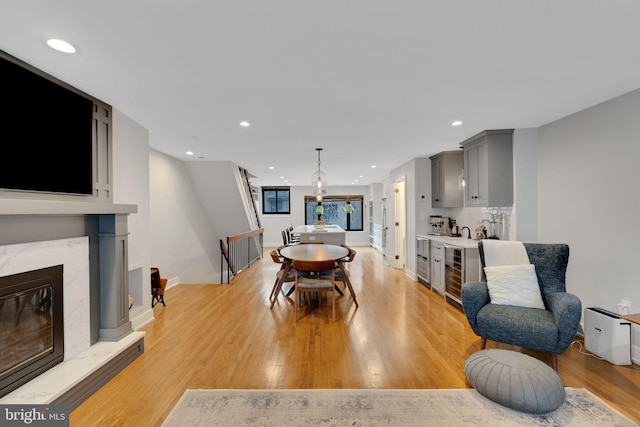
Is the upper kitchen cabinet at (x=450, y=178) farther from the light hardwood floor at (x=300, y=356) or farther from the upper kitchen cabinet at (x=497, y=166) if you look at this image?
the light hardwood floor at (x=300, y=356)

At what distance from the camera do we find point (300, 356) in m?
2.57

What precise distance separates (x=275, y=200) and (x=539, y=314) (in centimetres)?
910

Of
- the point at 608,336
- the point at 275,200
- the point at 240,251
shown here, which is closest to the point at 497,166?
the point at 608,336

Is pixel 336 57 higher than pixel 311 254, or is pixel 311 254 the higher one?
pixel 336 57

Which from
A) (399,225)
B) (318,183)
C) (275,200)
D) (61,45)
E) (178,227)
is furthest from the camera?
(275,200)

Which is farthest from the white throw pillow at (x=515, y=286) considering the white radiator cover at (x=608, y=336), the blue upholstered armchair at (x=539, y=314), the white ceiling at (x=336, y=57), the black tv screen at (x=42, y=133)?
the black tv screen at (x=42, y=133)

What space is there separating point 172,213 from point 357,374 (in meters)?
4.50

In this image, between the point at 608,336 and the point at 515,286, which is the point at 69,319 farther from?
the point at 608,336

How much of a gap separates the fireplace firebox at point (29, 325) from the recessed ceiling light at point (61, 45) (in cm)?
157

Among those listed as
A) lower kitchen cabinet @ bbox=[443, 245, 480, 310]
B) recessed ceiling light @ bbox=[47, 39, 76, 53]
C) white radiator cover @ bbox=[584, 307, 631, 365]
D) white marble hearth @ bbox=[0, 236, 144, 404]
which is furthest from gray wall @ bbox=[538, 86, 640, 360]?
white marble hearth @ bbox=[0, 236, 144, 404]

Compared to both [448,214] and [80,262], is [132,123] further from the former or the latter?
[448,214]

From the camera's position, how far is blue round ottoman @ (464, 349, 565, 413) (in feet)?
5.75

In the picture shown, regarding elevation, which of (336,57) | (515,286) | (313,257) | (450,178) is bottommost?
(515,286)

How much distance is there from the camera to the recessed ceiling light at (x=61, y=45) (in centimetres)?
170
